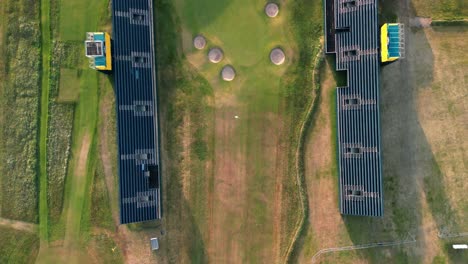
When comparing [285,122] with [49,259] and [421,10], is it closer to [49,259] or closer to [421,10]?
[421,10]

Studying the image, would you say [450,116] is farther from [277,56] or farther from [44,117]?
[44,117]

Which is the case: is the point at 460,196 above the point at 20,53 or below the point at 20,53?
below

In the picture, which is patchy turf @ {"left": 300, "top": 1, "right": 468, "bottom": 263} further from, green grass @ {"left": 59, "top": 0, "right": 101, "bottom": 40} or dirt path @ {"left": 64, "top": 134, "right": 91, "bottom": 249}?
green grass @ {"left": 59, "top": 0, "right": 101, "bottom": 40}

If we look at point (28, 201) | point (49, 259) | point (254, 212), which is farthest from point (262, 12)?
point (49, 259)

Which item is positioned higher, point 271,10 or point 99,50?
point 271,10

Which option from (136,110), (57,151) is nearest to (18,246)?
(57,151)

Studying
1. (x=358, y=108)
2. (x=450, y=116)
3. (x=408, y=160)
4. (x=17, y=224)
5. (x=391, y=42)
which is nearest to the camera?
(x=391, y=42)

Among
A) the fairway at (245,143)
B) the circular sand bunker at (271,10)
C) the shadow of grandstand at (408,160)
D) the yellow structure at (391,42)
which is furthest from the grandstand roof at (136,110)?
the yellow structure at (391,42)
